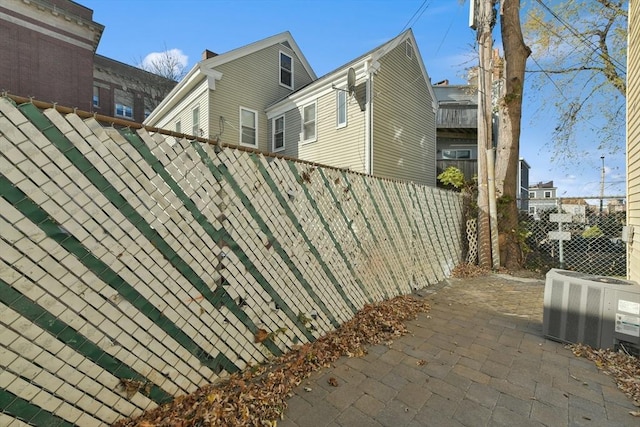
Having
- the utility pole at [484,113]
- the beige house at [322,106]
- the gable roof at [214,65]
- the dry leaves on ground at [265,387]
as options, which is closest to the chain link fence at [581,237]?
the utility pole at [484,113]

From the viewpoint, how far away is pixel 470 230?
7.39 metres

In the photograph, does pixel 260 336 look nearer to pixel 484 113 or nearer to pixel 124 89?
pixel 484 113

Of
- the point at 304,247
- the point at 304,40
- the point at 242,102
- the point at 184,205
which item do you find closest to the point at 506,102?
the point at 304,247

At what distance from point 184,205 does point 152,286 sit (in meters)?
0.62

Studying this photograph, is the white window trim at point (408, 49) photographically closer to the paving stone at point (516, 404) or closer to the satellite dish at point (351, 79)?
the satellite dish at point (351, 79)

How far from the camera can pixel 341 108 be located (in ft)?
32.5

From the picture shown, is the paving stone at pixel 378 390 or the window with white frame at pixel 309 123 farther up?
the window with white frame at pixel 309 123

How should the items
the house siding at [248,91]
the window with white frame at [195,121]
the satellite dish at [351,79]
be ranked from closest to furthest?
1. the satellite dish at [351,79]
2. the house siding at [248,91]
3. the window with white frame at [195,121]

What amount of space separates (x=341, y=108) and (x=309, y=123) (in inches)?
60.8

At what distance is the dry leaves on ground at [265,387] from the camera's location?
198cm

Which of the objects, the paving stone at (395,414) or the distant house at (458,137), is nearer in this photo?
the paving stone at (395,414)

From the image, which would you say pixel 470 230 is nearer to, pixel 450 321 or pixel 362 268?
pixel 450 321

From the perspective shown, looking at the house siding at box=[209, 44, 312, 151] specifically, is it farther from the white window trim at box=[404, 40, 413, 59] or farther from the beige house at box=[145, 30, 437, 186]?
the white window trim at box=[404, 40, 413, 59]

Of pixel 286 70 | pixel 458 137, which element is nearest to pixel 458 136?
pixel 458 137
